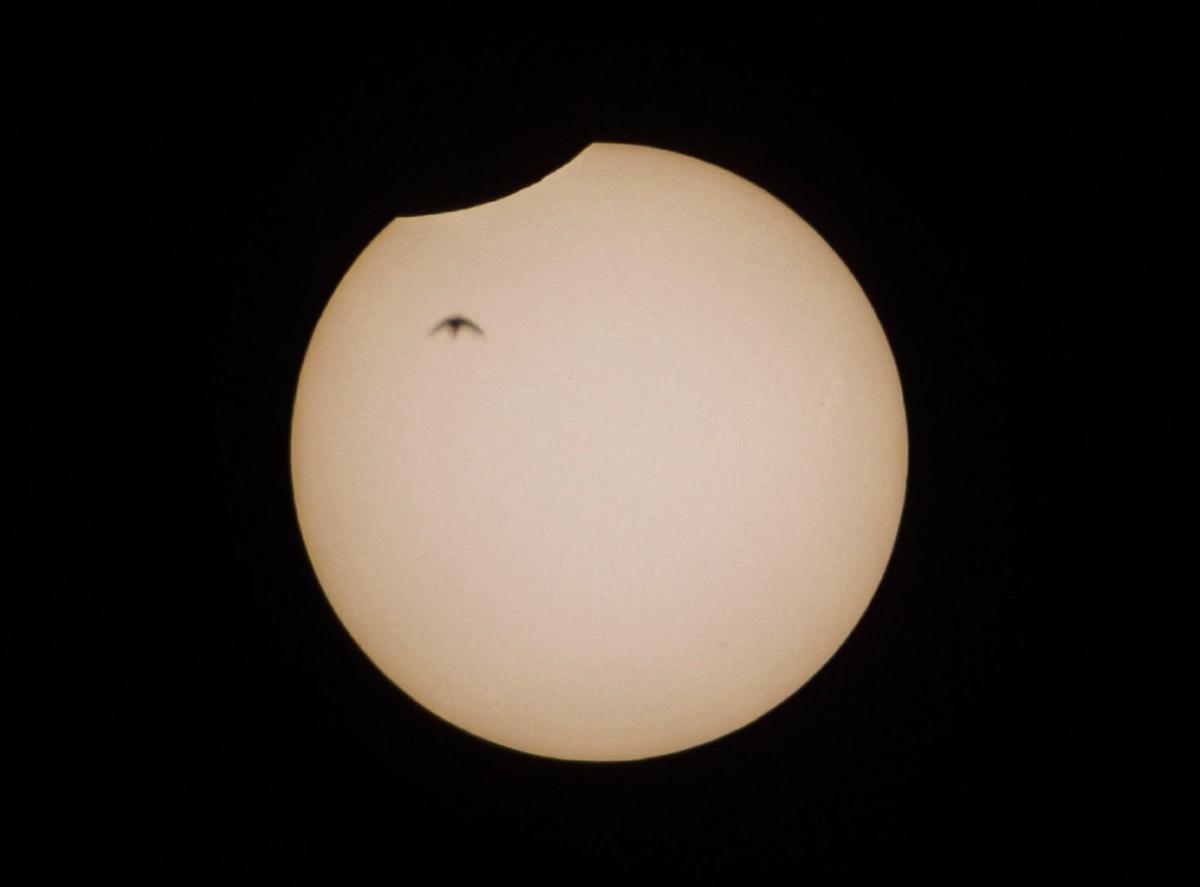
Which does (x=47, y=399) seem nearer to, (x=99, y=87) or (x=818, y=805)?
(x=99, y=87)

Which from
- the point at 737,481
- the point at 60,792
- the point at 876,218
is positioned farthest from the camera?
the point at 60,792

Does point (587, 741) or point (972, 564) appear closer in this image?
point (587, 741)

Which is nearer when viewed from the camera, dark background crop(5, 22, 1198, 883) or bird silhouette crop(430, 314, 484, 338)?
bird silhouette crop(430, 314, 484, 338)

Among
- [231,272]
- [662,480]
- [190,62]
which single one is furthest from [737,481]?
[190,62]

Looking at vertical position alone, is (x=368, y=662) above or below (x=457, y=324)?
below

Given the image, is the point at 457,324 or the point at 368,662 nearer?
the point at 457,324

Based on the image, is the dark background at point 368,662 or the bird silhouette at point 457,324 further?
the dark background at point 368,662

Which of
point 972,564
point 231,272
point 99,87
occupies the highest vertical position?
point 99,87

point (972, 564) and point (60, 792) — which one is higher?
point (972, 564)
